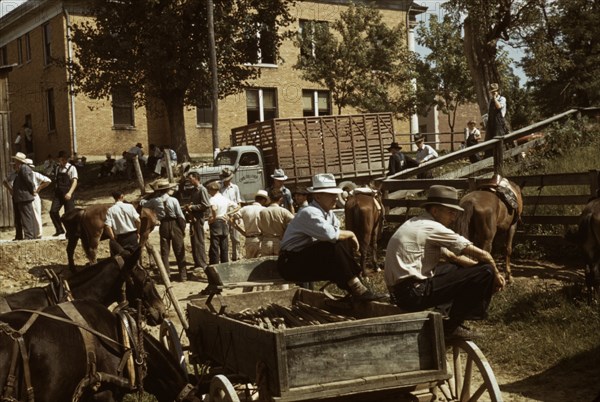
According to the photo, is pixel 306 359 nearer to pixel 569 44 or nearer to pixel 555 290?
pixel 555 290

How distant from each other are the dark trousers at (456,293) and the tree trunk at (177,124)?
26842 millimetres

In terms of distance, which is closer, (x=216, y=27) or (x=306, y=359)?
(x=306, y=359)

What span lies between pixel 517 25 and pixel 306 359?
884 inches

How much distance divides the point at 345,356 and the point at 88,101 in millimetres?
36543

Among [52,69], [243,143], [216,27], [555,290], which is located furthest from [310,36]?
[555,290]

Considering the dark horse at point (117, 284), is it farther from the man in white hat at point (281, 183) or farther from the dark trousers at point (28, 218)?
Result: the dark trousers at point (28, 218)

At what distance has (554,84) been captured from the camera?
44531 millimetres

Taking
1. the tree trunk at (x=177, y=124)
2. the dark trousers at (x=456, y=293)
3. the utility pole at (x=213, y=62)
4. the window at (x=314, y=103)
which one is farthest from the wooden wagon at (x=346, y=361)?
the window at (x=314, y=103)

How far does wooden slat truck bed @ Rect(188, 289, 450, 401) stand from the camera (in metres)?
6.00

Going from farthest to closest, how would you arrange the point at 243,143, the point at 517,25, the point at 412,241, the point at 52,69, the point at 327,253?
1. the point at 52,69
2. the point at 243,143
3. the point at 517,25
4. the point at 327,253
5. the point at 412,241

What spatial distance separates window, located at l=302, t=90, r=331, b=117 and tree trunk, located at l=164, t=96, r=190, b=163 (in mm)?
12057

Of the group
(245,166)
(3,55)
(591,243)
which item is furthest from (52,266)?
(3,55)

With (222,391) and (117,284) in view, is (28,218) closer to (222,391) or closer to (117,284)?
(117,284)

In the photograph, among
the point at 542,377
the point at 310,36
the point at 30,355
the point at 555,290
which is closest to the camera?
the point at 30,355
